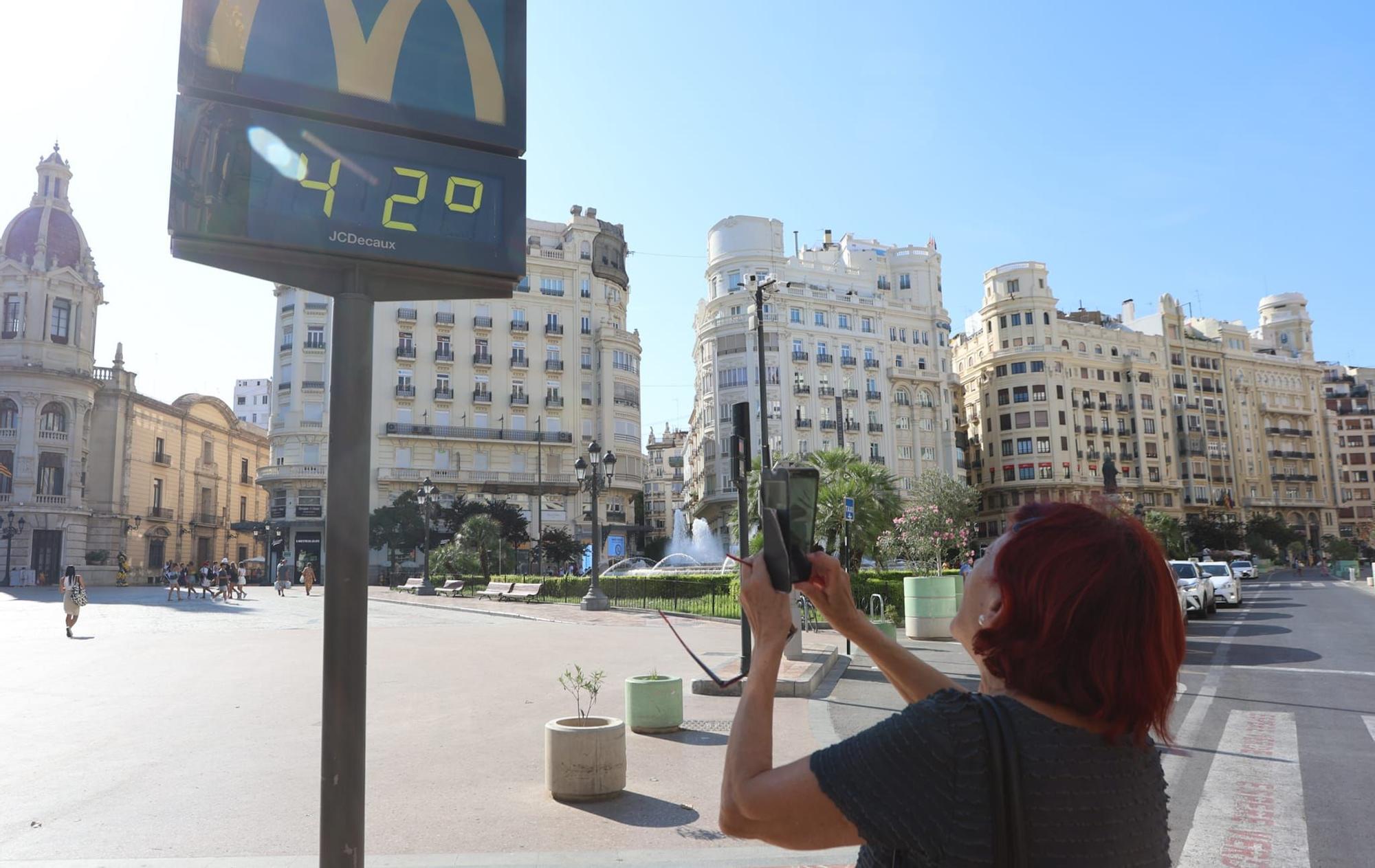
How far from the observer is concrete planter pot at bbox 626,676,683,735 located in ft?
27.9

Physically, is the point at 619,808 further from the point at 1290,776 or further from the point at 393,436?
the point at 393,436

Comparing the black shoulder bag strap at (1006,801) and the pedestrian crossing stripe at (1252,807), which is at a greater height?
the black shoulder bag strap at (1006,801)

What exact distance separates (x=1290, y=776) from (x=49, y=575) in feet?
210

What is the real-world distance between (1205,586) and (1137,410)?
68376 millimetres

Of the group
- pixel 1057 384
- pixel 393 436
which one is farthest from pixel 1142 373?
pixel 393 436

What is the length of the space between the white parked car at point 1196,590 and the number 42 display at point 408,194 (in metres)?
21.2

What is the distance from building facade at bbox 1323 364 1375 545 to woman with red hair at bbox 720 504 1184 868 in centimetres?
→ 12342

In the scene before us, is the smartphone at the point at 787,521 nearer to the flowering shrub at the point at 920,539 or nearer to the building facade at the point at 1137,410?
the flowering shrub at the point at 920,539

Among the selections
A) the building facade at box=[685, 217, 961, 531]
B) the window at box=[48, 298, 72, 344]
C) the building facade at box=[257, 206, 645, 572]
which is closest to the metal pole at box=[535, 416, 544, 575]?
the building facade at box=[257, 206, 645, 572]

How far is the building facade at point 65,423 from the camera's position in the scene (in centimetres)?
5366

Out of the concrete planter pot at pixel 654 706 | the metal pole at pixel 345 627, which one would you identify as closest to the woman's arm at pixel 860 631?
the metal pole at pixel 345 627

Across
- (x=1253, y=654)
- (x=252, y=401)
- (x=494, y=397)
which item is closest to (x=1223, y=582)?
(x=1253, y=654)

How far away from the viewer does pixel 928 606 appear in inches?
706

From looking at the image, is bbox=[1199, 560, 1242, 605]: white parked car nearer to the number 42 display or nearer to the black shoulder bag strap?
the number 42 display
